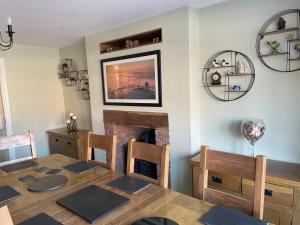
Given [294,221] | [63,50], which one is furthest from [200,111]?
[63,50]

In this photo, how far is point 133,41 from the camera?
2.92 meters

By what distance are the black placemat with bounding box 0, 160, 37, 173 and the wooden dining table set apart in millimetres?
229

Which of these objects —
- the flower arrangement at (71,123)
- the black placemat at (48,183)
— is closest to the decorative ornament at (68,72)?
the flower arrangement at (71,123)

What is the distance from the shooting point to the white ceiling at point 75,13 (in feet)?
6.91

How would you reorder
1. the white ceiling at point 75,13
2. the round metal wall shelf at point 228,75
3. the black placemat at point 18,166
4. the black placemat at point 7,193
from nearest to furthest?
1. the black placemat at point 7,193
2. the black placemat at point 18,166
3. the white ceiling at point 75,13
4. the round metal wall shelf at point 228,75

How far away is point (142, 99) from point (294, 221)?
1.90 metres

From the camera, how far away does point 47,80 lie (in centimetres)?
411

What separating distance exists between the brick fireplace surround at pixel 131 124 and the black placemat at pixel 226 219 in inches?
60.7

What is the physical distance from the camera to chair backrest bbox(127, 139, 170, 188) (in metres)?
1.50

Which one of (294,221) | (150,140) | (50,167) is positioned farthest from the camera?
(150,140)

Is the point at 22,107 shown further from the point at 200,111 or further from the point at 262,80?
the point at 262,80

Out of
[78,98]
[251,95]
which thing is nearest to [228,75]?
[251,95]

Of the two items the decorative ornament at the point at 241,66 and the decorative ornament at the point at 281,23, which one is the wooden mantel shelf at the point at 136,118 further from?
the decorative ornament at the point at 281,23

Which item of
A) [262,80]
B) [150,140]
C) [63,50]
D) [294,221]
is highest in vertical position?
[63,50]
